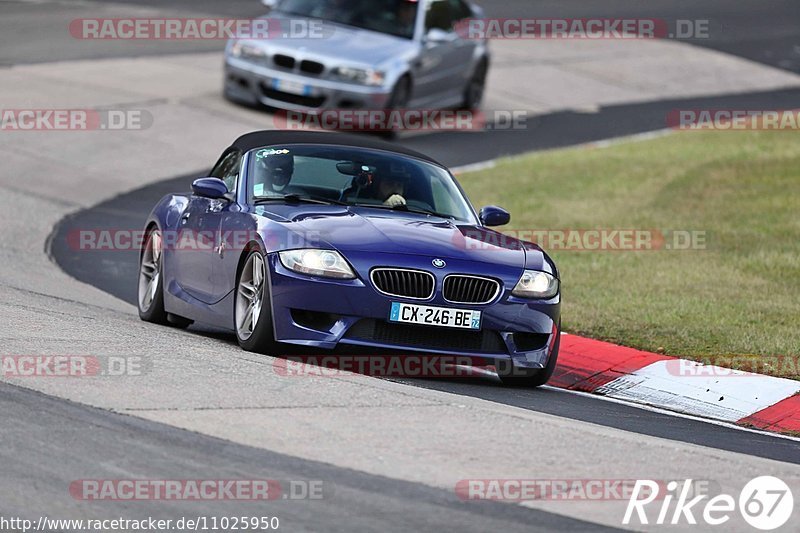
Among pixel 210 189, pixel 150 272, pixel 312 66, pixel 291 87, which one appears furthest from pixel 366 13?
pixel 210 189

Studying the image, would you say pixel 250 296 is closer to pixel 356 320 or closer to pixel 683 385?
pixel 356 320

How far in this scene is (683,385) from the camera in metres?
10.7

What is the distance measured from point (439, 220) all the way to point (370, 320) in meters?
1.43

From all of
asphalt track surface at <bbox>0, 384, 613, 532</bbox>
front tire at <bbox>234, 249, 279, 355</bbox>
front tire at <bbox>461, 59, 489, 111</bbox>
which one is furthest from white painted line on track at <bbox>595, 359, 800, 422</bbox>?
front tire at <bbox>461, 59, 489, 111</bbox>

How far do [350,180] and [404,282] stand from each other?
4.97ft

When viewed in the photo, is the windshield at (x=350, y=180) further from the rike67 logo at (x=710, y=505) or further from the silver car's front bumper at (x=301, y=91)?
the silver car's front bumper at (x=301, y=91)

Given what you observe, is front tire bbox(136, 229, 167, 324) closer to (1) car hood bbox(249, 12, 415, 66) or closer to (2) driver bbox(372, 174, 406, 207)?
(2) driver bbox(372, 174, 406, 207)

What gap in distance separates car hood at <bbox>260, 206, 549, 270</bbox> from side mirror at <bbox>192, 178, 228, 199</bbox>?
A: 1.70 ft

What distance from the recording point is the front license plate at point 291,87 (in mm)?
20812

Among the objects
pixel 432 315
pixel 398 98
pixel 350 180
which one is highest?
pixel 350 180

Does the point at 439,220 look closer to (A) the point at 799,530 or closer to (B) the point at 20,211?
(A) the point at 799,530

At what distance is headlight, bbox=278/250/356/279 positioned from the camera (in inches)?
364

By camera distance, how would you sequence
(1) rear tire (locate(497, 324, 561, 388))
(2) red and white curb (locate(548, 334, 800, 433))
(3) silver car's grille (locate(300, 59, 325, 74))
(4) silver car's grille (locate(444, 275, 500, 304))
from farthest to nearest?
→ (3) silver car's grille (locate(300, 59, 325, 74))
(2) red and white curb (locate(548, 334, 800, 433))
(1) rear tire (locate(497, 324, 561, 388))
(4) silver car's grille (locate(444, 275, 500, 304))

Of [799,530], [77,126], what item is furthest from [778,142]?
[799,530]
